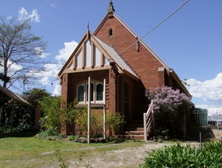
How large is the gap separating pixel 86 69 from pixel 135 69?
13.6 ft

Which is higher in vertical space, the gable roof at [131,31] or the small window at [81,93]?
the gable roof at [131,31]

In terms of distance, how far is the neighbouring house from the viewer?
14930 mm

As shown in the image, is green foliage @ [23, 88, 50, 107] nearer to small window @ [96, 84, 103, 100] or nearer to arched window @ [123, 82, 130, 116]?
small window @ [96, 84, 103, 100]

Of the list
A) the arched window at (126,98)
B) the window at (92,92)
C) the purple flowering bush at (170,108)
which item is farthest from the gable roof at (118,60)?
the purple flowering bush at (170,108)

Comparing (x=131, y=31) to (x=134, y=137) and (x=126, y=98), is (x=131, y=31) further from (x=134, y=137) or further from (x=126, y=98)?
(x=134, y=137)

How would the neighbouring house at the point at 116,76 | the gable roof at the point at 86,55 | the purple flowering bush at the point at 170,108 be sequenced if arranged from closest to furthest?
the purple flowering bush at the point at 170,108
the neighbouring house at the point at 116,76
the gable roof at the point at 86,55

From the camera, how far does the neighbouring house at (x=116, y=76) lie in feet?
49.0

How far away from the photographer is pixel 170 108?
14.1 metres

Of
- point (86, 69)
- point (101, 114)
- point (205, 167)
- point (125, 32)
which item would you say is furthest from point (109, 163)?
point (125, 32)

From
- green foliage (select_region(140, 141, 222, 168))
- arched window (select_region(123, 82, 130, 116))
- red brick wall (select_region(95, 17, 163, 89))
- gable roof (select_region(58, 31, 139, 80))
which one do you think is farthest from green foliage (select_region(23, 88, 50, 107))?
green foliage (select_region(140, 141, 222, 168))

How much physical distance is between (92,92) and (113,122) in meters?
2.99

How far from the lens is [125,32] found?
1977cm

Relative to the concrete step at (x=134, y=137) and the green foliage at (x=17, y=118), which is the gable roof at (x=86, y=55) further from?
the green foliage at (x=17, y=118)

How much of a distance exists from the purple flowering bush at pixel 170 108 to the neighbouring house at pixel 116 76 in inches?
53.9
